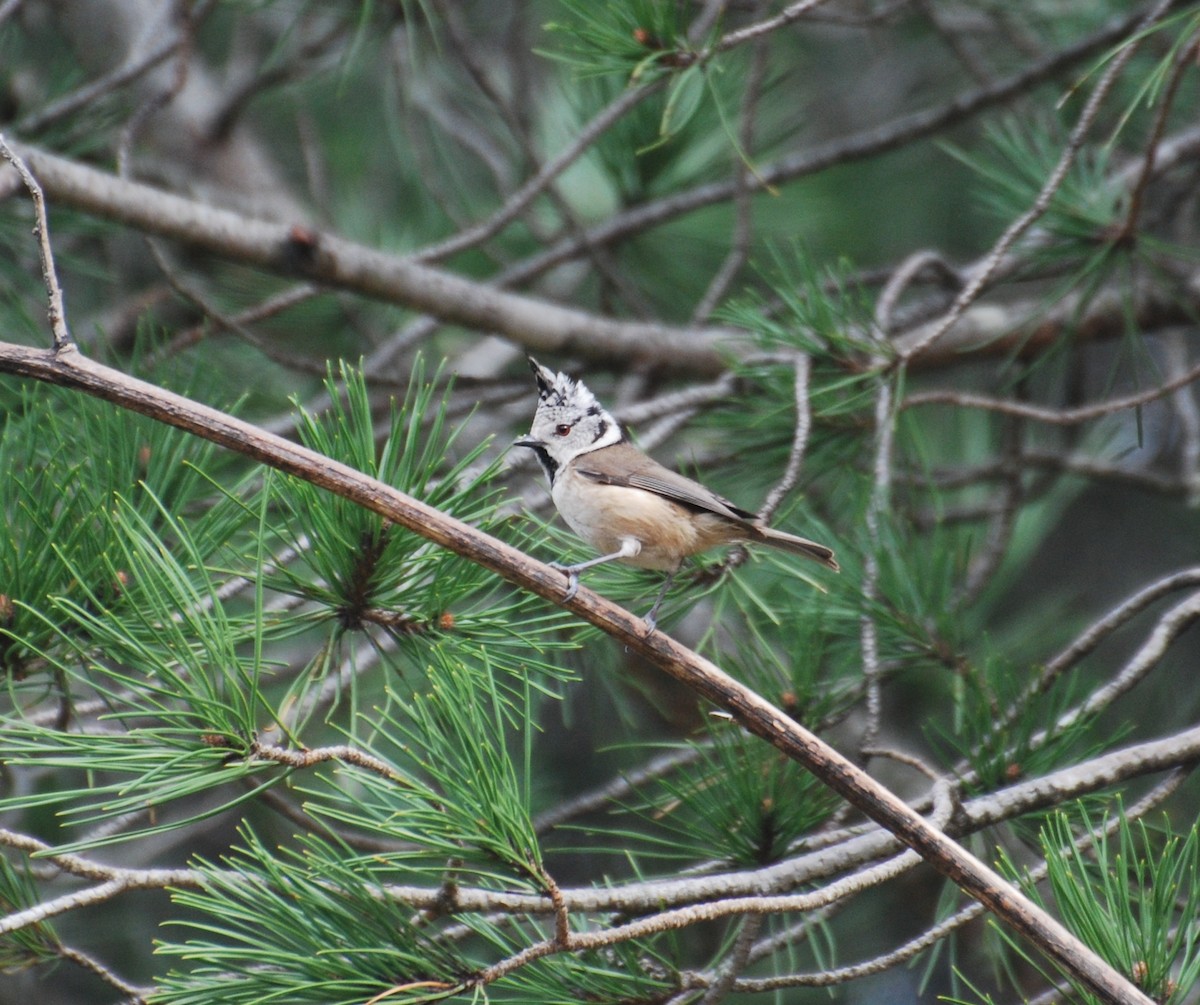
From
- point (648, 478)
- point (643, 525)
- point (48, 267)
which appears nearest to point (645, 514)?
point (643, 525)

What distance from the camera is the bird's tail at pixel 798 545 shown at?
239cm

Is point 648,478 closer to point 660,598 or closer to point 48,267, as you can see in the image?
point 660,598

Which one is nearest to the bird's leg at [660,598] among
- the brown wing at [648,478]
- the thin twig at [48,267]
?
the brown wing at [648,478]

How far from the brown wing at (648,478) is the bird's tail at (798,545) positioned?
0.19 ft

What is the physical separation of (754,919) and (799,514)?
1.33 meters

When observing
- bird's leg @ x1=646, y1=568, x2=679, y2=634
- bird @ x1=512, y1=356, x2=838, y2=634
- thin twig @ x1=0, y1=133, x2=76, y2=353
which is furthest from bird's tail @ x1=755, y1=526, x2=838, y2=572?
thin twig @ x1=0, y1=133, x2=76, y2=353

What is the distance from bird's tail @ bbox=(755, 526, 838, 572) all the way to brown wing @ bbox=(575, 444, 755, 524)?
0.06 m

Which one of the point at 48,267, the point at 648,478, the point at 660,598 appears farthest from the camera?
the point at 648,478

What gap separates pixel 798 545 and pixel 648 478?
359 millimetres

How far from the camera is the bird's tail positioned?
239cm

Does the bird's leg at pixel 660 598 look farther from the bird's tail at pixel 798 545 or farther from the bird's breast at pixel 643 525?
the bird's tail at pixel 798 545

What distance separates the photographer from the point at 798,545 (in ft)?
7.94

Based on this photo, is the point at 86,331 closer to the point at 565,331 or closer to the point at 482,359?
the point at 482,359

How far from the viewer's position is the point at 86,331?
416cm
